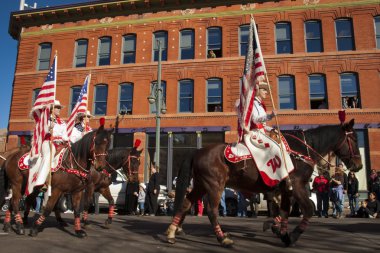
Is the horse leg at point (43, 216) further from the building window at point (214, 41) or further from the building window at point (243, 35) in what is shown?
the building window at point (243, 35)

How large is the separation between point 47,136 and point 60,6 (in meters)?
22.4

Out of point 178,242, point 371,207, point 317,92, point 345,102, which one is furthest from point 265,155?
point 345,102

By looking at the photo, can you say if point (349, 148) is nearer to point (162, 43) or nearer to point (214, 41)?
point (214, 41)

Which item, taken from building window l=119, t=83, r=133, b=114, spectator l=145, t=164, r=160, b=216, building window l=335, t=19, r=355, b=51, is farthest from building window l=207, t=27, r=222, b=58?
spectator l=145, t=164, r=160, b=216

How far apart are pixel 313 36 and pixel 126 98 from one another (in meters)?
14.0

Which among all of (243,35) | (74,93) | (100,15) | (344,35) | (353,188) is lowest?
(353,188)

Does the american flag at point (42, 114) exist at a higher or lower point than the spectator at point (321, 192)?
higher

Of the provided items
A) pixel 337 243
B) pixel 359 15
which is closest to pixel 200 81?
pixel 359 15

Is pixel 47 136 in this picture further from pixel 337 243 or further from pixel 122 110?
pixel 122 110

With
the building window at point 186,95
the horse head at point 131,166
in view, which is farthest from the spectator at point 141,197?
the building window at point 186,95

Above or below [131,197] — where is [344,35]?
above

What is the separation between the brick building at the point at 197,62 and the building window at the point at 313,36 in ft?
0.22

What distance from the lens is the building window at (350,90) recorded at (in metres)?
21.6

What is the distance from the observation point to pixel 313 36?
2303 centimetres
